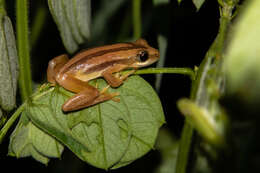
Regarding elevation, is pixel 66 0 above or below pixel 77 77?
above

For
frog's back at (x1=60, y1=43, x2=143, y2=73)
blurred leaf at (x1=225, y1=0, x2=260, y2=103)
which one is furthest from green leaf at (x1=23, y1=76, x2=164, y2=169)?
blurred leaf at (x1=225, y1=0, x2=260, y2=103)

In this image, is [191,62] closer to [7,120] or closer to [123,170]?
[123,170]

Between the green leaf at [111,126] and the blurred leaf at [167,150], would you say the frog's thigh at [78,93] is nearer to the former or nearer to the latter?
the green leaf at [111,126]

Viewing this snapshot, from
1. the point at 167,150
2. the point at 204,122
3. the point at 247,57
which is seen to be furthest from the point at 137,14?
Answer: the point at 247,57

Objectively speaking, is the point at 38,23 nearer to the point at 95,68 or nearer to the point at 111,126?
the point at 95,68

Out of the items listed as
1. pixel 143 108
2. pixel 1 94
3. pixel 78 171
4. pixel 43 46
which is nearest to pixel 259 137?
pixel 143 108

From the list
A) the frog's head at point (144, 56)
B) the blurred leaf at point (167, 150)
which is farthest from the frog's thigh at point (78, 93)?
the blurred leaf at point (167, 150)
